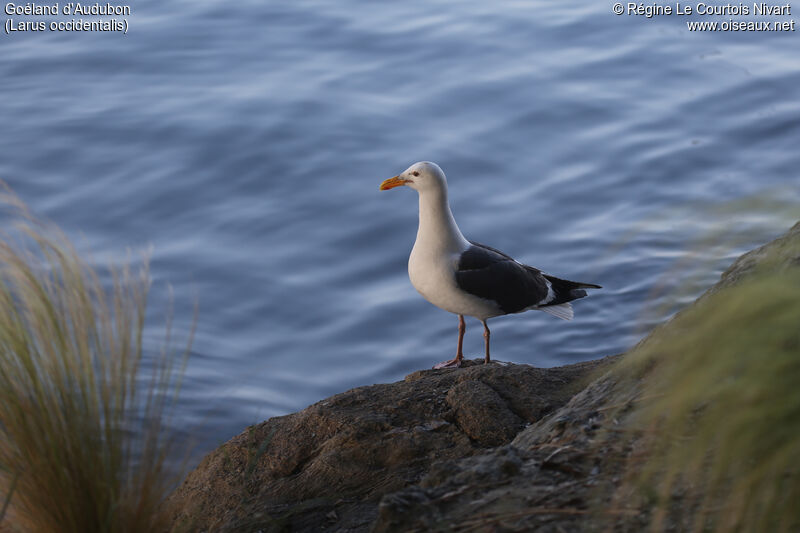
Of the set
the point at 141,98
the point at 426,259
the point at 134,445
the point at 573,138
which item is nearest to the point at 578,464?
the point at 134,445

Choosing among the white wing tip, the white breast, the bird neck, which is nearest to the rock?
the white breast

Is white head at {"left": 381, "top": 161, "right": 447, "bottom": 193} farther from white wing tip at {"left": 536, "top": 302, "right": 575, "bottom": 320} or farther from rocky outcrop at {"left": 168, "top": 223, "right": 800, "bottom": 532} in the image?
white wing tip at {"left": 536, "top": 302, "right": 575, "bottom": 320}

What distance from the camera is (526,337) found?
6.70 m

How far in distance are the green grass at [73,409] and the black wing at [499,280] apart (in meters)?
2.07

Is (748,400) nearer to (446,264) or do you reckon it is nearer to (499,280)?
(446,264)

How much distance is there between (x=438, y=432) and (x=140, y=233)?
4551 millimetres

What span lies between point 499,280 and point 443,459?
1671 mm

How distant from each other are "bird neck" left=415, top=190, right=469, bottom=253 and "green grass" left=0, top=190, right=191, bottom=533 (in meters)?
2.03

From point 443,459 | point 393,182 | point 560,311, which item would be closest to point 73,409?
point 443,459

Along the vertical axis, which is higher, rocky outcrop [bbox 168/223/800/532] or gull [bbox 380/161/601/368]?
gull [bbox 380/161/601/368]

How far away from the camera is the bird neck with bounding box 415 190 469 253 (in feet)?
14.3

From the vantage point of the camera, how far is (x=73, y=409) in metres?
2.36

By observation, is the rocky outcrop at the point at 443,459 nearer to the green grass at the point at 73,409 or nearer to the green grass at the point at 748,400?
the green grass at the point at 748,400

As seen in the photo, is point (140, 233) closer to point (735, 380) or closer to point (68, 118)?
point (68, 118)
